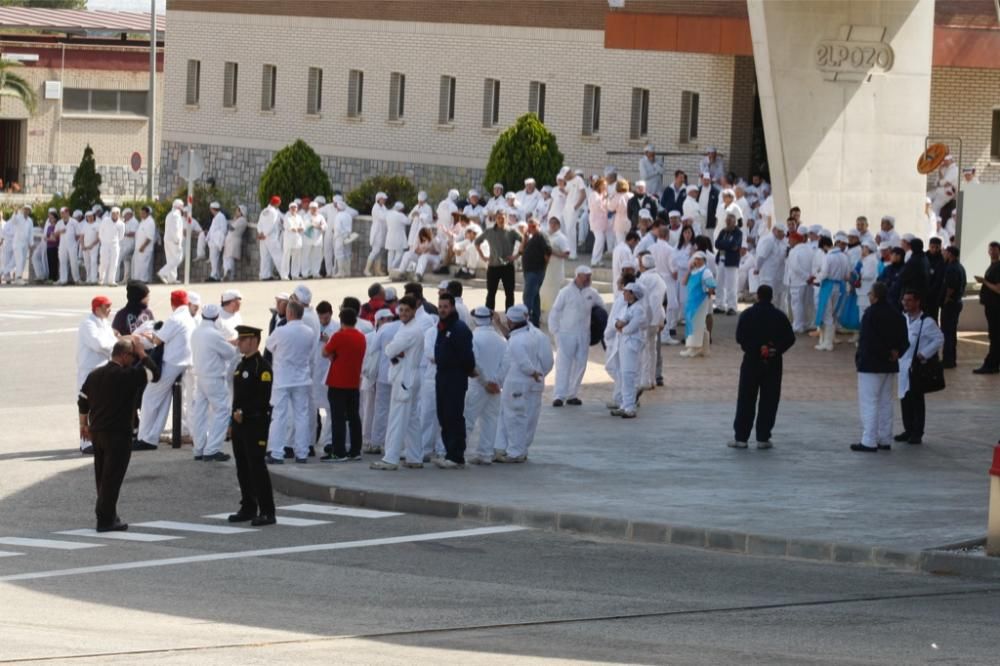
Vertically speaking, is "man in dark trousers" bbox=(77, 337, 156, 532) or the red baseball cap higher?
the red baseball cap

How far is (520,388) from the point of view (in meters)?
19.7

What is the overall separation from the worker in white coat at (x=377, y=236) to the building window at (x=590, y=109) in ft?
25.4

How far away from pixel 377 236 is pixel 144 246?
251 inches

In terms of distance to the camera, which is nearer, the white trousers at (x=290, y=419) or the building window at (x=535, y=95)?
the white trousers at (x=290, y=419)

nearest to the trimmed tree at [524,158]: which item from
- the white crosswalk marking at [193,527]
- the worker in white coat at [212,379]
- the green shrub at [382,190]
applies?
the green shrub at [382,190]

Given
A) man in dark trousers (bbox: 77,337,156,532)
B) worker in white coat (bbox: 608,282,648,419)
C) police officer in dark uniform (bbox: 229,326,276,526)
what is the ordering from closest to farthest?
man in dark trousers (bbox: 77,337,156,532)
police officer in dark uniform (bbox: 229,326,276,526)
worker in white coat (bbox: 608,282,648,419)

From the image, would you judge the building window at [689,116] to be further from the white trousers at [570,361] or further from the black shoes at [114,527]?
the black shoes at [114,527]

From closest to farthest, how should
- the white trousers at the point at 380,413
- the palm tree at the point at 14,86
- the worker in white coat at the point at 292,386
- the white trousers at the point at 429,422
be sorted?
the worker in white coat at the point at 292,386 < the white trousers at the point at 429,422 < the white trousers at the point at 380,413 < the palm tree at the point at 14,86

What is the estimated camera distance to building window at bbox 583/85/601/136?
152 feet

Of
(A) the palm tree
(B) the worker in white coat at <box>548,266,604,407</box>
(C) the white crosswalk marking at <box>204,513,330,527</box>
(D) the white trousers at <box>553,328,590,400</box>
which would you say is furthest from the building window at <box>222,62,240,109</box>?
(C) the white crosswalk marking at <box>204,513,330,527</box>

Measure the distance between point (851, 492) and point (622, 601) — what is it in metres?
5.48

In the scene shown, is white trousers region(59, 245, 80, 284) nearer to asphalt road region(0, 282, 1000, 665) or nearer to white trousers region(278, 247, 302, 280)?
white trousers region(278, 247, 302, 280)

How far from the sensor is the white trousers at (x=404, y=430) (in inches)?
742

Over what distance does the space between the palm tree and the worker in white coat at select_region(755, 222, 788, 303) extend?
45.1 meters
